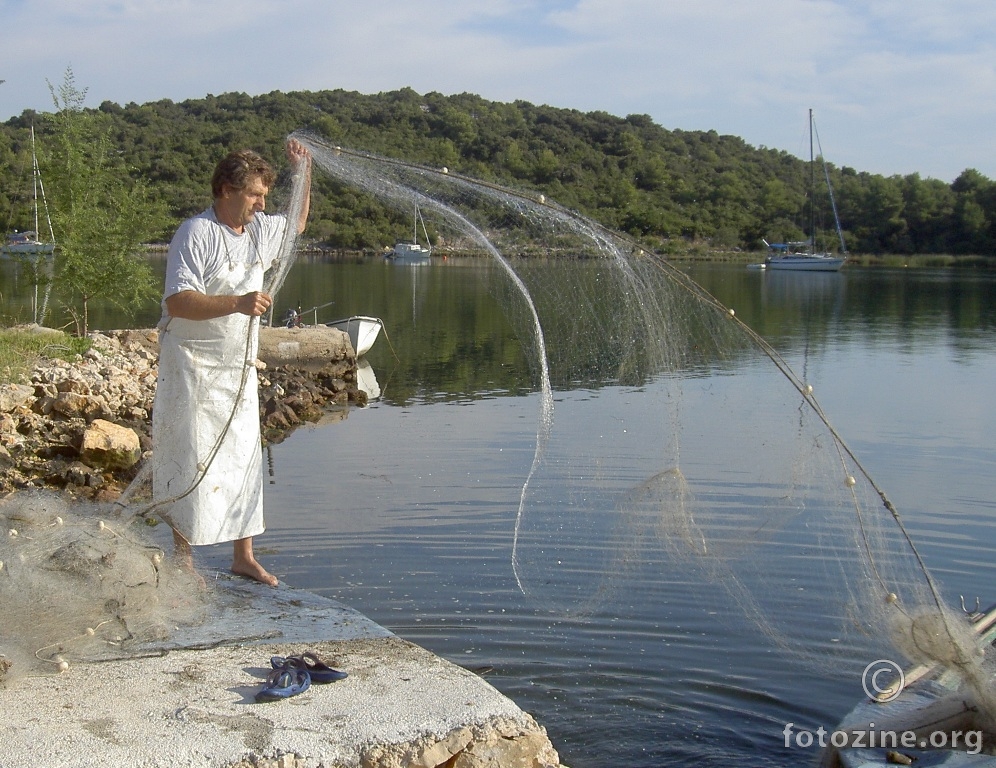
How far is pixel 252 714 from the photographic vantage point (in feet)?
12.6

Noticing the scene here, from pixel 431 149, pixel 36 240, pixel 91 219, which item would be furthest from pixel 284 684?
pixel 36 240

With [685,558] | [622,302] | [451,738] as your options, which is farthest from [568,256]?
[451,738]

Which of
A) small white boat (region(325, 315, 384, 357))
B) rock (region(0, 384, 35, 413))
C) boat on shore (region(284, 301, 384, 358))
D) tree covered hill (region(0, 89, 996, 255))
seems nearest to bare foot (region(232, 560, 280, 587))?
tree covered hill (region(0, 89, 996, 255))

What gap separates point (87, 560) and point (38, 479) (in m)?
6.44

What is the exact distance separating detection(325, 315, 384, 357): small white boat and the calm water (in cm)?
145

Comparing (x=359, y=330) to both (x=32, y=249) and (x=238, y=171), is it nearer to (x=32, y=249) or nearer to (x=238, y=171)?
(x=32, y=249)

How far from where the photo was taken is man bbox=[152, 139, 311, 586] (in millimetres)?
4996

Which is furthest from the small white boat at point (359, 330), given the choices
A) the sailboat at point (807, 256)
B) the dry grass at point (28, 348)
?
the sailboat at point (807, 256)

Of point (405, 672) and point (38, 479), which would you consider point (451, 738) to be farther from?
Result: point (38, 479)

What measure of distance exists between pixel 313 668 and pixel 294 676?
0.37 ft

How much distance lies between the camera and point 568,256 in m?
5.78

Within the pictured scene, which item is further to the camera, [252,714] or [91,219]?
[91,219]

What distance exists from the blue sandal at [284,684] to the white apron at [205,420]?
48.4 inches

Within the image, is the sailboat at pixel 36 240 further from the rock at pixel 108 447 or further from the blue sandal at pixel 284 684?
the blue sandal at pixel 284 684
